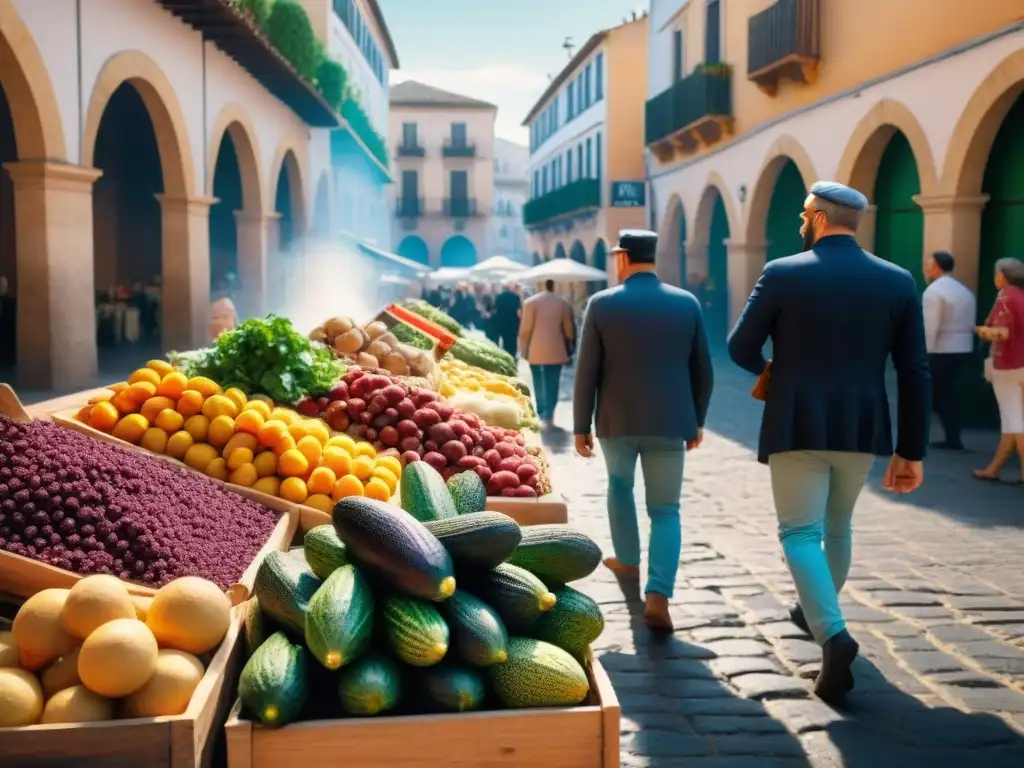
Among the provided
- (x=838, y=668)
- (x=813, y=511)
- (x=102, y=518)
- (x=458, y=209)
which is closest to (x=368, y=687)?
(x=102, y=518)

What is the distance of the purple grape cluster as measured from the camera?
3553mm

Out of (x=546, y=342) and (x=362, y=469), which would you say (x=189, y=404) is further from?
(x=546, y=342)

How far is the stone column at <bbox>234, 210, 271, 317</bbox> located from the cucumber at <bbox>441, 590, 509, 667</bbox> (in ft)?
59.3

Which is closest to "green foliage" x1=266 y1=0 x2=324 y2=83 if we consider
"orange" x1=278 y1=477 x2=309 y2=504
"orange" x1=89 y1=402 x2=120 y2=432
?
"orange" x1=89 y1=402 x2=120 y2=432

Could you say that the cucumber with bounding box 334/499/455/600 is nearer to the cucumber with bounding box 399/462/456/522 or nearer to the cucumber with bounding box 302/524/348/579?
the cucumber with bounding box 302/524/348/579

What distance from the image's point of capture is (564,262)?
25.2 meters

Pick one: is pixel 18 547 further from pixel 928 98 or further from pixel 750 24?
pixel 750 24

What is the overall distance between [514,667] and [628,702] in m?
1.37

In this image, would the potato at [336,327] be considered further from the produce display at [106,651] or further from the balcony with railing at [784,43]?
the balcony with railing at [784,43]

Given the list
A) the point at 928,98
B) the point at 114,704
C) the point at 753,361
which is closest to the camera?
the point at 114,704

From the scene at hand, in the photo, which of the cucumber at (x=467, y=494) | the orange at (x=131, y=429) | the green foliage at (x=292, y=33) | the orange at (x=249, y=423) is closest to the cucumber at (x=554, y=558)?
the cucumber at (x=467, y=494)

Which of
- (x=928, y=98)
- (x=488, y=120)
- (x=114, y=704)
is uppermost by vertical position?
(x=488, y=120)

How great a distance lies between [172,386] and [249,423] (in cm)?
48

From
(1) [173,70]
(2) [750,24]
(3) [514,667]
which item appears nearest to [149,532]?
(3) [514,667]
